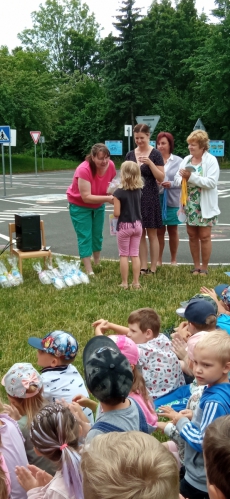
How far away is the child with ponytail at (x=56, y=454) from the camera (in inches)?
94.3

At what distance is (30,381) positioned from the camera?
321 centimetres

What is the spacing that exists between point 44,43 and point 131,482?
8994 cm

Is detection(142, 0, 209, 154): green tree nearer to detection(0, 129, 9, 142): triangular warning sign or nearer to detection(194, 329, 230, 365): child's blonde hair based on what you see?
detection(0, 129, 9, 142): triangular warning sign

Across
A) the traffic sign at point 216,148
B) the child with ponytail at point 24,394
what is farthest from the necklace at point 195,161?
the traffic sign at point 216,148

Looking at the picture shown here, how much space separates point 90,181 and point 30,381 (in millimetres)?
4980

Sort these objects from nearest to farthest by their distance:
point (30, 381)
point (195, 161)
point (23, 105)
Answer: point (30, 381) < point (195, 161) < point (23, 105)

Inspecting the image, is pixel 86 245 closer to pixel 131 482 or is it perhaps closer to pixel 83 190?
pixel 83 190

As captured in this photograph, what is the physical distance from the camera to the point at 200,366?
3.04 m

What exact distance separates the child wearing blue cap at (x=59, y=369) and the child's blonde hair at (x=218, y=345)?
36.6 inches

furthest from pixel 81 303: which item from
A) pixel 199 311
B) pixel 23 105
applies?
pixel 23 105

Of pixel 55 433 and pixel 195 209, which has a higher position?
pixel 195 209

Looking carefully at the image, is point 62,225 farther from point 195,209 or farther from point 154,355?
point 154,355

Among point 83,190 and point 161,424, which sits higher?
point 83,190

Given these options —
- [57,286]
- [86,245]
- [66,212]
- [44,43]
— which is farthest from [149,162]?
[44,43]
